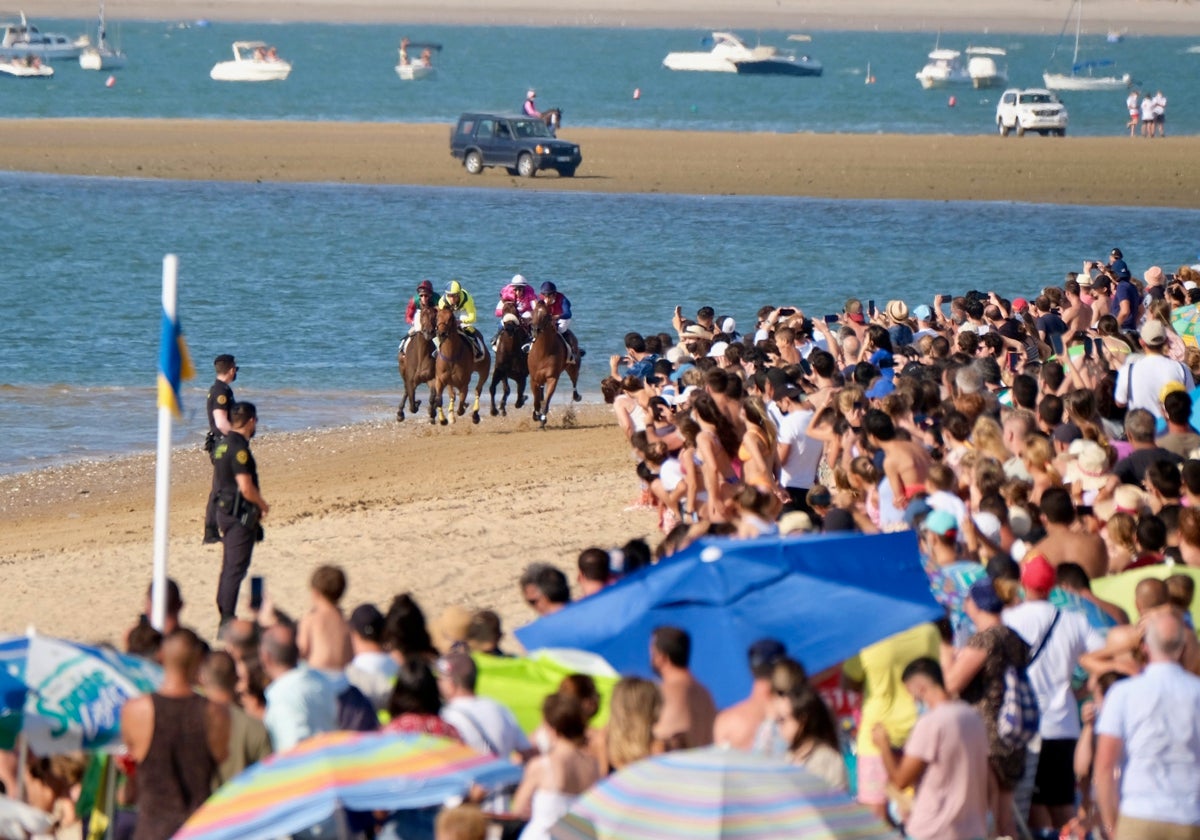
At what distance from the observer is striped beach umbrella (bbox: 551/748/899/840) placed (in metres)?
5.76

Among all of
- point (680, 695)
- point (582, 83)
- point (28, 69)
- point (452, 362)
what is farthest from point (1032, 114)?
point (28, 69)

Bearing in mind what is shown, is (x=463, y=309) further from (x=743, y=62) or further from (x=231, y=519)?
(x=743, y=62)

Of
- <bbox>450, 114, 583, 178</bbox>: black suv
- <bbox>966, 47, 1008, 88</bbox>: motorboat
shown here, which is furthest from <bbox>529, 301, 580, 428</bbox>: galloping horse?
<bbox>966, 47, 1008, 88</bbox>: motorboat

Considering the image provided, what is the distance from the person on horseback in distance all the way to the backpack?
14.9m

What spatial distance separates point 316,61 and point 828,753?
122 metres

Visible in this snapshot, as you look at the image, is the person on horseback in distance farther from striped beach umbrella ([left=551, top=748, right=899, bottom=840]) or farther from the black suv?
the black suv

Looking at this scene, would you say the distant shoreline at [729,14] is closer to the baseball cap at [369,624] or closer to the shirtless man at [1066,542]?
the shirtless man at [1066,542]

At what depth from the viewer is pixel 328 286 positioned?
35.9 metres

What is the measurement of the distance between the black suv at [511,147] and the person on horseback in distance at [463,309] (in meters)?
27.2

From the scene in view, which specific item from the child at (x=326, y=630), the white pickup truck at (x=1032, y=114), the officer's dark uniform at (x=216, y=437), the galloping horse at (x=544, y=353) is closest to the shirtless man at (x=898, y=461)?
the child at (x=326, y=630)

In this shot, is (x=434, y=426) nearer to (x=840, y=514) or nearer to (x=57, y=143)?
(x=840, y=514)

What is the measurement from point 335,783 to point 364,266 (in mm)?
32410

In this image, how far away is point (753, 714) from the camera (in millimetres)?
7109

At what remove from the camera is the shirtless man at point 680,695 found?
24.1 ft
